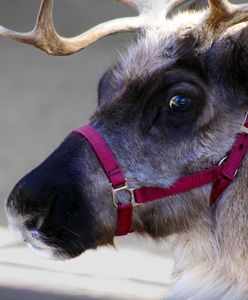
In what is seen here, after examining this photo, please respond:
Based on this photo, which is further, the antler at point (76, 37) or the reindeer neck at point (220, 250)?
the antler at point (76, 37)

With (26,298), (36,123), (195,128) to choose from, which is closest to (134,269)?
(26,298)

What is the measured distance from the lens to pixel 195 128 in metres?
3.25

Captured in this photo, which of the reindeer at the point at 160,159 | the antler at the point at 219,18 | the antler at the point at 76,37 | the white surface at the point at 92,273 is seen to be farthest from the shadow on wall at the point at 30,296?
the antler at the point at 219,18

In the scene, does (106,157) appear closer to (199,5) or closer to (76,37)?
(76,37)

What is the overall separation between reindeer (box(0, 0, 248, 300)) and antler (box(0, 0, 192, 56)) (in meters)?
0.47

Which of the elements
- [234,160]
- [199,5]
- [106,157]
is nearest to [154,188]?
[106,157]

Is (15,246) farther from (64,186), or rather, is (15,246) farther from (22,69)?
(64,186)

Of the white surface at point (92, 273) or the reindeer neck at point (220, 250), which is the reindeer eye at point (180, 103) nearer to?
the reindeer neck at point (220, 250)

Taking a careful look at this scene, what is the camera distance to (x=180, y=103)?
10.7ft

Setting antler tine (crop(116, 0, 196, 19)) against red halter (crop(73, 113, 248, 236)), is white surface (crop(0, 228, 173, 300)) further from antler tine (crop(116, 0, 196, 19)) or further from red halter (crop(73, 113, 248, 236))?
red halter (crop(73, 113, 248, 236))

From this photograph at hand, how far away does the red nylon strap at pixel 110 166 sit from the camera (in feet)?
10.6

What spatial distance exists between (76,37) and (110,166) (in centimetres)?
82

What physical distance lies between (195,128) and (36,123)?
138 inches

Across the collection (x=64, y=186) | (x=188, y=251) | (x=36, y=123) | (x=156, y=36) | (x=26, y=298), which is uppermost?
(x=156, y=36)
